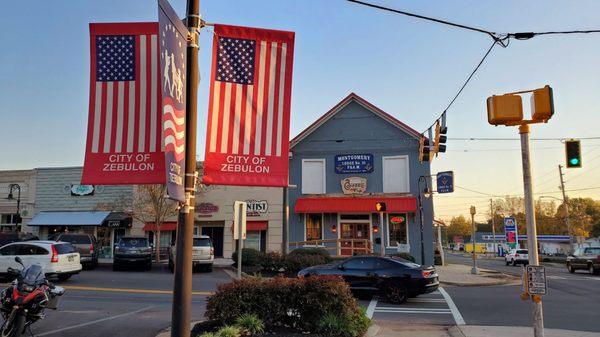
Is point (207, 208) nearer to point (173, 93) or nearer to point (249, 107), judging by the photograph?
point (249, 107)

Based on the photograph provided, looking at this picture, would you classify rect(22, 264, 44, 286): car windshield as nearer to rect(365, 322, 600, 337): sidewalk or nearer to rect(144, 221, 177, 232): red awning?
rect(365, 322, 600, 337): sidewalk

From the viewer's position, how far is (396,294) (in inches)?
571

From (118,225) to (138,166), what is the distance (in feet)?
94.0

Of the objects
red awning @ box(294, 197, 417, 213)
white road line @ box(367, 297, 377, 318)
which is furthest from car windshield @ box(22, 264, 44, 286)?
red awning @ box(294, 197, 417, 213)

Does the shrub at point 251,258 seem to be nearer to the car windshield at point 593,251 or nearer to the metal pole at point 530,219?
the metal pole at point 530,219

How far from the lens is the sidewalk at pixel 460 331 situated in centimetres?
920

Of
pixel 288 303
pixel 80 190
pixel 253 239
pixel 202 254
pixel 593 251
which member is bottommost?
pixel 593 251

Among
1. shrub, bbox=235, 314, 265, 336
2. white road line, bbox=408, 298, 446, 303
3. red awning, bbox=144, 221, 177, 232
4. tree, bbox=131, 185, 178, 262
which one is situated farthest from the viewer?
red awning, bbox=144, 221, 177, 232

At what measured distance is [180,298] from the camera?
531cm

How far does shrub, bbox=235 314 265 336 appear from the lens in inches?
294

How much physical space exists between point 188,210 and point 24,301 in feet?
12.8

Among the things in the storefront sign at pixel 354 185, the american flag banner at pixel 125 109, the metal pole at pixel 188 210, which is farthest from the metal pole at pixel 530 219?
the storefront sign at pixel 354 185

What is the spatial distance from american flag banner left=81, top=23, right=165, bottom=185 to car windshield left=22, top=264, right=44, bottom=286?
2.43 meters

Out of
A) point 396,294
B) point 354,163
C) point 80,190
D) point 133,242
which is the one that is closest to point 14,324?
point 396,294
